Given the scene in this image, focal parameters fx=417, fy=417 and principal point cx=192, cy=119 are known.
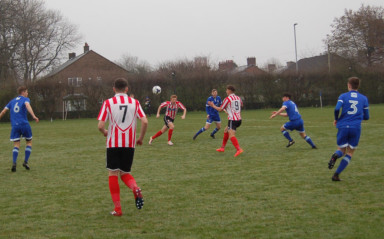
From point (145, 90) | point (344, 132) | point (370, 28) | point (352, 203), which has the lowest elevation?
point (352, 203)

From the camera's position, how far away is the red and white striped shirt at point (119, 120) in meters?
5.40

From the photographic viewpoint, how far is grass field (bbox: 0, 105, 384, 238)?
15.4ft

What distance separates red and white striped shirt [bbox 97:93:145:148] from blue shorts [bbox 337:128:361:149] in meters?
3.62

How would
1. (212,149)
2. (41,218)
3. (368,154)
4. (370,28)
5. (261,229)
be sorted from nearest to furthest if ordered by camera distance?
(261,229) < (41,218) < (368,154) < (212,149) < (370,28)

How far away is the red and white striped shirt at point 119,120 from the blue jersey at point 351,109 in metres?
3.56

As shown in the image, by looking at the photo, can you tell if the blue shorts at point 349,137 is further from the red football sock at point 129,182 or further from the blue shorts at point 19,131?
the blue shorts at point 19,131

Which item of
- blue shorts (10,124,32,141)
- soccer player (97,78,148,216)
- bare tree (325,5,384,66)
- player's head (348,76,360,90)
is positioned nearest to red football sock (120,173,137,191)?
soccer player (97,78,148,216)

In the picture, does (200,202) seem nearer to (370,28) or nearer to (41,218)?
(41,218)

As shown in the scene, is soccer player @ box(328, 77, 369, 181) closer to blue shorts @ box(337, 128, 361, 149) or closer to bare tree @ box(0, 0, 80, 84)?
blue shorts @ box(337, 128, 361, 149)

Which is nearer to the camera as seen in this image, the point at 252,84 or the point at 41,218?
the point at 41,218

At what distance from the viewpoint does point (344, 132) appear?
695 centimetres

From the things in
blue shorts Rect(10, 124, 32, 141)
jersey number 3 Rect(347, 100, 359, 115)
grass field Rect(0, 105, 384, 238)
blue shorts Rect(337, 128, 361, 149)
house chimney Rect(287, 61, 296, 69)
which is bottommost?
grass field Rect(0, 105, 384, 238)

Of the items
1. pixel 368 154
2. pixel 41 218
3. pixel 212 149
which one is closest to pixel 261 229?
pixel 41 218

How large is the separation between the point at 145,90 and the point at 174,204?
32.8 metres
